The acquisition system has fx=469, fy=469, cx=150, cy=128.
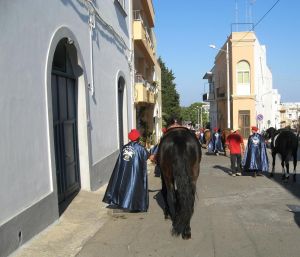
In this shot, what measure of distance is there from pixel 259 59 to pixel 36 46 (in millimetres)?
44162

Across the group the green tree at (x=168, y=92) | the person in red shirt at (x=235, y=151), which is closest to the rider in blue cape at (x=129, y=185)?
the person in red shirt at (x=235, y=151)

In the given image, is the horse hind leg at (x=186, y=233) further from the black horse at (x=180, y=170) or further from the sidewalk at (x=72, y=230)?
the sidewalk at (x=72, y=230)

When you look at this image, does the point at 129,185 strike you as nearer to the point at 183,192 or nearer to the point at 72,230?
the point at 72,230

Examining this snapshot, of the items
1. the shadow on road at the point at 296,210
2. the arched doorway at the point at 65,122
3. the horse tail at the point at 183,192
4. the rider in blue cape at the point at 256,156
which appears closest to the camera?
the horse tail at the point at 183,192

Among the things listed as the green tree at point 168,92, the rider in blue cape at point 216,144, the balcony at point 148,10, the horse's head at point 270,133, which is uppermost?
the balcony at point 148,10

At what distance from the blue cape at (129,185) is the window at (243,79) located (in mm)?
38199

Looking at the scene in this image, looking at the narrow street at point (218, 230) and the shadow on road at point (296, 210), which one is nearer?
the narrow street at point (218, 230)

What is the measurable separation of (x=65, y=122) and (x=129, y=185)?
85.2 inches

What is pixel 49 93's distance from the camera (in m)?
7.95

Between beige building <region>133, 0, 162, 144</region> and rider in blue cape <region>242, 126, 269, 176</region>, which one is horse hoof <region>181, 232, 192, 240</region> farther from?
beige building <region>133, 0, 162, 144</region>

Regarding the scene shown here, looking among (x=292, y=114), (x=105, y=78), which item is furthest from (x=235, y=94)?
(x=292, y=114)

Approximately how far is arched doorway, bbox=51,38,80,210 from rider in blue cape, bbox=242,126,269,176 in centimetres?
655

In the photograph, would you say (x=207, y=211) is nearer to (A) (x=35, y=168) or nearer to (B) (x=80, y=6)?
(A) (x=35, y=168)

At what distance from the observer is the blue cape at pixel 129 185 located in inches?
351
